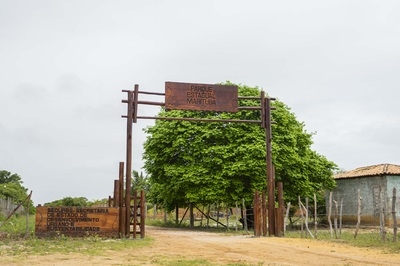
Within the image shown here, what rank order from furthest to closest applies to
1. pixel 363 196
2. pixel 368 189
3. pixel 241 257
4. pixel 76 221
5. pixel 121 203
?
pixel 363 196, pixel 368 189, pixel 121 203, pixel 76 221, pixel 241 257

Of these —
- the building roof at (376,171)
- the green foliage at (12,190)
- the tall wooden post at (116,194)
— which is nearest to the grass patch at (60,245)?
the tall wooden post at (116,194)

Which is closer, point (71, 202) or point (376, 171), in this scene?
point (376, 171)

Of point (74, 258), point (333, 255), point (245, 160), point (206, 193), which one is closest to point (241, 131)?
point (245, 160)

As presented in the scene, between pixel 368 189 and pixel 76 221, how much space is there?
20822 millimetres

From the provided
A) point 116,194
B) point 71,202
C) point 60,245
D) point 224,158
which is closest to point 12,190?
point 71,202

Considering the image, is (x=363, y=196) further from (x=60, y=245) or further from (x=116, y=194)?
(x=60, y=245)

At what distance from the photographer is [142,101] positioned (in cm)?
1711

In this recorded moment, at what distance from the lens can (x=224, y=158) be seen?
26.5 metres

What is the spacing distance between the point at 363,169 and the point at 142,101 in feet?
69.5

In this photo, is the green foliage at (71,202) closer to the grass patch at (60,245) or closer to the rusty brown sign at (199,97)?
the grass patch at (60,245)

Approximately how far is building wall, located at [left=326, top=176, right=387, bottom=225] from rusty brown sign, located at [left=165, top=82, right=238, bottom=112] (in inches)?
585

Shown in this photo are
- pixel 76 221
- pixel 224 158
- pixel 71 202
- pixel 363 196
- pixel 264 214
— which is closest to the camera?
pixel 76 221

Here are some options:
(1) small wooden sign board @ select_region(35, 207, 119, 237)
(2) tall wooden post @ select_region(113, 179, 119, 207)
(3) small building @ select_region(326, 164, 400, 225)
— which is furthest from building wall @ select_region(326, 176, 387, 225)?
(1) small wooden sign board @ select_region(35, 207, 119, 237)

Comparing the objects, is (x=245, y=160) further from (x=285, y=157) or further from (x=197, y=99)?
(x=197, y=99)
